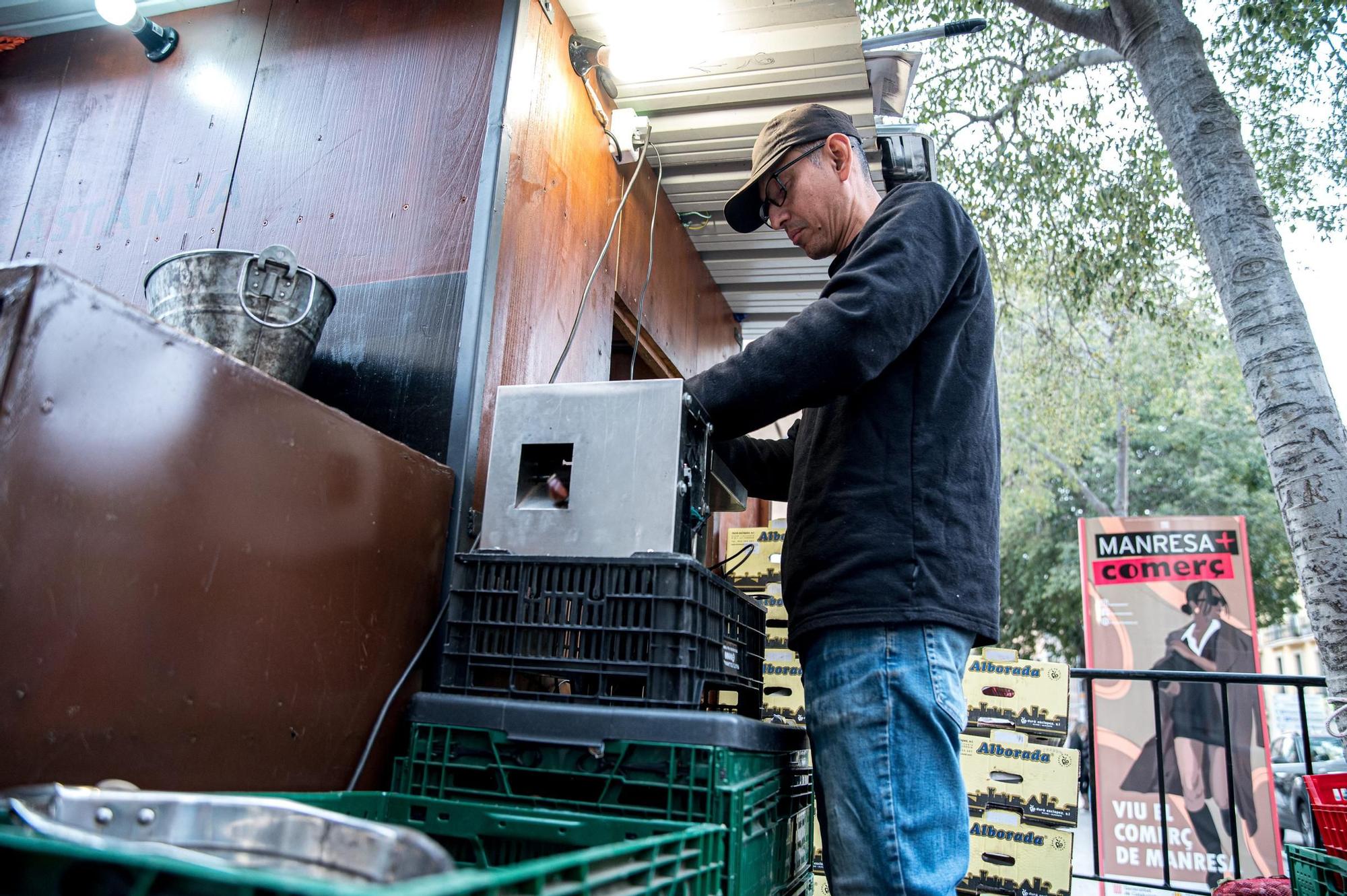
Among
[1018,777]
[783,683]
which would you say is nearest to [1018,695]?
[1018,777]

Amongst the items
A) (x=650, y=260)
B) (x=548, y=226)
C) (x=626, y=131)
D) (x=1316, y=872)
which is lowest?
(x=1316, y=872)

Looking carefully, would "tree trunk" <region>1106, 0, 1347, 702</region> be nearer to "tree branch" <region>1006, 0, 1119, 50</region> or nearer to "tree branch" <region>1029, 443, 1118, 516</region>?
"tree branch" <region>1006, 0, 1119, 50</region>

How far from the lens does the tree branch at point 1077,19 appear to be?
532cm

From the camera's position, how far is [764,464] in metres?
2.47

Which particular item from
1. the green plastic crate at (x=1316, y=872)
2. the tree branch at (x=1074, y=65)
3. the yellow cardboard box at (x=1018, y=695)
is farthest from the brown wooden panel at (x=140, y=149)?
the tree branch at (x=1074, y=65)

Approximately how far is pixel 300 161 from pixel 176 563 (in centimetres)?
188

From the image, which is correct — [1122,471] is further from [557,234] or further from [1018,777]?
[557,234]

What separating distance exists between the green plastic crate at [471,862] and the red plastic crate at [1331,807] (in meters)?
1.97

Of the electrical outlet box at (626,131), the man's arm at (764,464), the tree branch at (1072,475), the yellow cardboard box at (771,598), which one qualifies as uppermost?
the tree branch at (1072,475)

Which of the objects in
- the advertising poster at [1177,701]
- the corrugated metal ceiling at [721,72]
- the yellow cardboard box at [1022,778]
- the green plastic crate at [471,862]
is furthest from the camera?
the advertising poster at [1177,701]

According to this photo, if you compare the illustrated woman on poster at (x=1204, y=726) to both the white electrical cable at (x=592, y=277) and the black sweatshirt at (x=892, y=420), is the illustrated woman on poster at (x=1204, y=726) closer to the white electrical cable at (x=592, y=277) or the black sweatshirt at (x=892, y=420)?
the white electrical cable at (x=592, y=277)

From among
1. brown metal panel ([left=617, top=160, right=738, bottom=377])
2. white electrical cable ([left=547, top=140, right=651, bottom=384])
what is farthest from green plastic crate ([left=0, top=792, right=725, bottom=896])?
brown metal panel ([left=617, top=160, right=738, bottom=377])

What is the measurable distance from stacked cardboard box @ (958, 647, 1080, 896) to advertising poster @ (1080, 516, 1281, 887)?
2599mm

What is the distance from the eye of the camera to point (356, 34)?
116 inches
